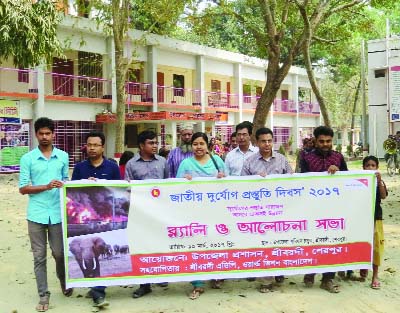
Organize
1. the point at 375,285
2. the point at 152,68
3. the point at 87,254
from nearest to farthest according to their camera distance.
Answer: the point at 87,254
the point at 375,285
the point at 152,68

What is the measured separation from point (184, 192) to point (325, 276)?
5.19 feet

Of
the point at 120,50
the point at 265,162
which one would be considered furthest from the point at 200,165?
the point at 120,50

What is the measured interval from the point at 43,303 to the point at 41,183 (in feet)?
3.45

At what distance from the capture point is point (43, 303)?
4.54 meters

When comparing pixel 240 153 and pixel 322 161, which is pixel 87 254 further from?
pixel 322 161

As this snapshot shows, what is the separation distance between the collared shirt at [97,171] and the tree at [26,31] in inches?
Answer: 219

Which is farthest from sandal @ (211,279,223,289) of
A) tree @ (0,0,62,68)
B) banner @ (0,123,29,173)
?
banner @ (0,123,29,173)

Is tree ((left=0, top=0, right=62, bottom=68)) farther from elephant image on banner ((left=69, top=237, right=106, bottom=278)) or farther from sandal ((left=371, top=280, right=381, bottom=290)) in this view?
sandal ((left=371, top=280, right=381, bottom=290))

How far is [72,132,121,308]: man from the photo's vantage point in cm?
462

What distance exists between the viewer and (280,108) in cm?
3550

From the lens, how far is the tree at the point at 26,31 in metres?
9.44

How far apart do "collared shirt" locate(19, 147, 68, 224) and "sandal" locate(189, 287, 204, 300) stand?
137cm

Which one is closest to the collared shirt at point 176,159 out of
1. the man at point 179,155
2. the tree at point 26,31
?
the man at point 179,155

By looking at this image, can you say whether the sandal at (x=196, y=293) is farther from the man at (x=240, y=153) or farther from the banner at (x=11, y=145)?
the banner at (x=11, y=145)
